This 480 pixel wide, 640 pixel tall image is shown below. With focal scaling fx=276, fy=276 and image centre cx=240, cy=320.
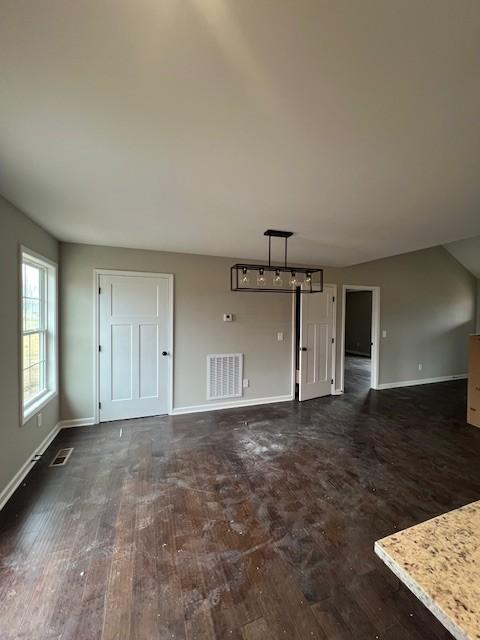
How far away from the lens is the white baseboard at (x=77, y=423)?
142 inches

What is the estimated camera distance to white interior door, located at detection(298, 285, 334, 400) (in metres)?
4.68

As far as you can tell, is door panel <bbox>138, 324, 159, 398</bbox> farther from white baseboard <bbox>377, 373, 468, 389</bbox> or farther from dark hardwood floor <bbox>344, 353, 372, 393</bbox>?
white baseboard <bbox>377, 373, 468, 389</bbox>

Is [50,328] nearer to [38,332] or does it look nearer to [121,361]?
[38,332]

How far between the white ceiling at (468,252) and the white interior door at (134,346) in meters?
5.90

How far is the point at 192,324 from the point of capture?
415cm

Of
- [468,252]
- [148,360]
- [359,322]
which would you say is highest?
[468,252]

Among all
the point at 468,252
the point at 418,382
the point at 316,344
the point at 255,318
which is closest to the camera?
the point at 255,318

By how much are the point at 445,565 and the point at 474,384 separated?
424 centimetres

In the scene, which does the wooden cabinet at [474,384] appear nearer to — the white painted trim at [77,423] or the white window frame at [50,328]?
the white painted trim at [77,423]

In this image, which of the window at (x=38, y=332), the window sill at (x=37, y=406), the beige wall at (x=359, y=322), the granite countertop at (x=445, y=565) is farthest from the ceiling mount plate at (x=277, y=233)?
the beige wall at (x=359, y=322)

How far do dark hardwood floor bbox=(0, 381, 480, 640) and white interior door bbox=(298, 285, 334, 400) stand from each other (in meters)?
1.24

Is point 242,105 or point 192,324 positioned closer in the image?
point 242,105

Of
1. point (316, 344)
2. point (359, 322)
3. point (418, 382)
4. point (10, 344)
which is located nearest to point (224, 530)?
point (10, 344)

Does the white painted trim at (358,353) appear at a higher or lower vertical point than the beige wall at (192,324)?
lower
